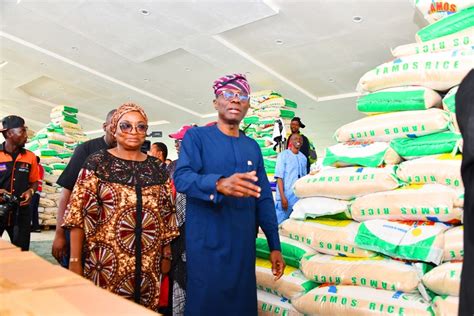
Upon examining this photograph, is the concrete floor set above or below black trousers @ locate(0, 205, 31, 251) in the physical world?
below

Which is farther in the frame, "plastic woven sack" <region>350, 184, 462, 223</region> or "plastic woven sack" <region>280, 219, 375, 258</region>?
"plastic woven sack" <region>280, 219, 375, 258</region>

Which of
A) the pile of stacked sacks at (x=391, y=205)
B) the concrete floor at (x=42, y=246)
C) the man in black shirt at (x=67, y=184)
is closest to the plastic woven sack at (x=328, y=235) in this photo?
the pile of stacked sacks at (x=391, y=205)

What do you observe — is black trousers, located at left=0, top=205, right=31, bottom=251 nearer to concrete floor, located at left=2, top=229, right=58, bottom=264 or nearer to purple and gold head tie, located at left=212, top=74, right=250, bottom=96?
concrete floor, located at left=2, top=229, right=58, bottom=264

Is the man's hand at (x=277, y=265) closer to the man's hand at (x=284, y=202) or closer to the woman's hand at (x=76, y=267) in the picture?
the woman's hand at (x=76, y=267)

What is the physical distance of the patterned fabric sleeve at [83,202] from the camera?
162 cm

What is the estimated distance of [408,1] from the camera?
4980mm

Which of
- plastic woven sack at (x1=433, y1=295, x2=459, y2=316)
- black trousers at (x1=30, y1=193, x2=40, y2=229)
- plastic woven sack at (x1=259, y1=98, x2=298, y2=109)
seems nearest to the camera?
plastic woven sack at (x1=433, y1=295, x2=459, y2=316)

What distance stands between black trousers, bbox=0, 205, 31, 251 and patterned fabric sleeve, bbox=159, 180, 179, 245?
2.15 m

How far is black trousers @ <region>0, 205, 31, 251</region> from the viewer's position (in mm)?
3344

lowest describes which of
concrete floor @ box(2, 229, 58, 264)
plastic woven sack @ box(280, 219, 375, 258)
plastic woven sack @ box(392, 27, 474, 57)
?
concrete floor @ box(2, 229, 58, 264)

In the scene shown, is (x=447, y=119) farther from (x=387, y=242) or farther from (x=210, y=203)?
(x=210, y=203)

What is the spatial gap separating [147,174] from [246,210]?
47 cm

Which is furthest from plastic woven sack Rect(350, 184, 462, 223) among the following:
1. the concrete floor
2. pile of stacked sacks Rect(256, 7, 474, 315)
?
the concrete floor

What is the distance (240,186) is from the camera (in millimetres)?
1353
